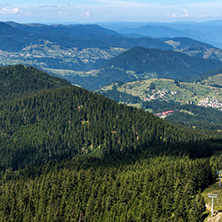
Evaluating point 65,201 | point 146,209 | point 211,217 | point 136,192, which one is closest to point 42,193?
point 65,201

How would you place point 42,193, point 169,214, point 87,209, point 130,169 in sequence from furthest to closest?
point 130,169 → point 42,193 → point 87,209 → point 169,214

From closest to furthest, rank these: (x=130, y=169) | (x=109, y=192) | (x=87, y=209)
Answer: (x=87, y=209) → (x=109, y=192) → (x=130, y=169)

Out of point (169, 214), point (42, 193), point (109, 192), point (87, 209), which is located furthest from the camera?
point (42, 193)

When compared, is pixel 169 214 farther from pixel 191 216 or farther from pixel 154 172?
pixel 154 172

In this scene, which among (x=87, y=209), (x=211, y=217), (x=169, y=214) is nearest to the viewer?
(x=211, y=217)

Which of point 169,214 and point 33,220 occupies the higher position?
point 169,214

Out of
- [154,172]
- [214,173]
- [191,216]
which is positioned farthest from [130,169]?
[191,216]

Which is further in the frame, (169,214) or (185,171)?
(185,171)

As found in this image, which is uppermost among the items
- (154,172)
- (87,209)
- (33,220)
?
(154,172)

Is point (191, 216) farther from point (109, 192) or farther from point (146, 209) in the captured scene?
point (109, 192)
